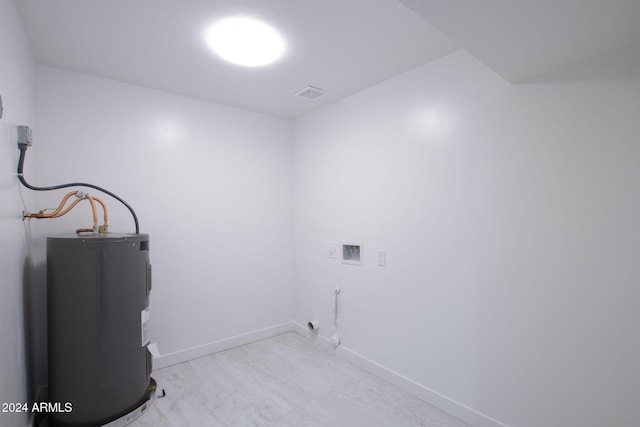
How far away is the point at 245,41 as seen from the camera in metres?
1.99

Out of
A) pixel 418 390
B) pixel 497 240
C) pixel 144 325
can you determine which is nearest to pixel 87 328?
pixel 144 325

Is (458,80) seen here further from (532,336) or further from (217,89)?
(217,89)

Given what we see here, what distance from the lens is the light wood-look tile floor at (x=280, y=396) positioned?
202 centimetres

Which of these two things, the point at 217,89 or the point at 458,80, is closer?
the point at 458,80

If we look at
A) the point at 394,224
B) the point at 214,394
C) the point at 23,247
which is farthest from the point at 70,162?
the point at 394,224

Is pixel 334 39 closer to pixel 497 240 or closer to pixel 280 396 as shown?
pixel 497 240

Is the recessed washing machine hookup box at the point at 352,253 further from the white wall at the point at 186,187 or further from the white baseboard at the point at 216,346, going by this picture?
the white baseboard at the point at 216,346

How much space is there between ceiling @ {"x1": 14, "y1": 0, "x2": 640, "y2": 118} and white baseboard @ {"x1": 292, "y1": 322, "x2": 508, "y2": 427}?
206cm

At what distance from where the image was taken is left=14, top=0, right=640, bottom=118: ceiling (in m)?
1.24

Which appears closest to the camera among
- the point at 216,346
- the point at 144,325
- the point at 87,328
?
the point at 87,328

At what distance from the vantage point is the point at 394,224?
8.16 feet

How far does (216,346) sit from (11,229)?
6.63ft

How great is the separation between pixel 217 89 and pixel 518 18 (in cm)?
233

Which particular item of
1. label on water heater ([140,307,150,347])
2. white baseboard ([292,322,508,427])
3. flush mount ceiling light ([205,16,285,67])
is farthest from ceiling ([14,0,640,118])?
white baseboard ([292,322,508,427])
